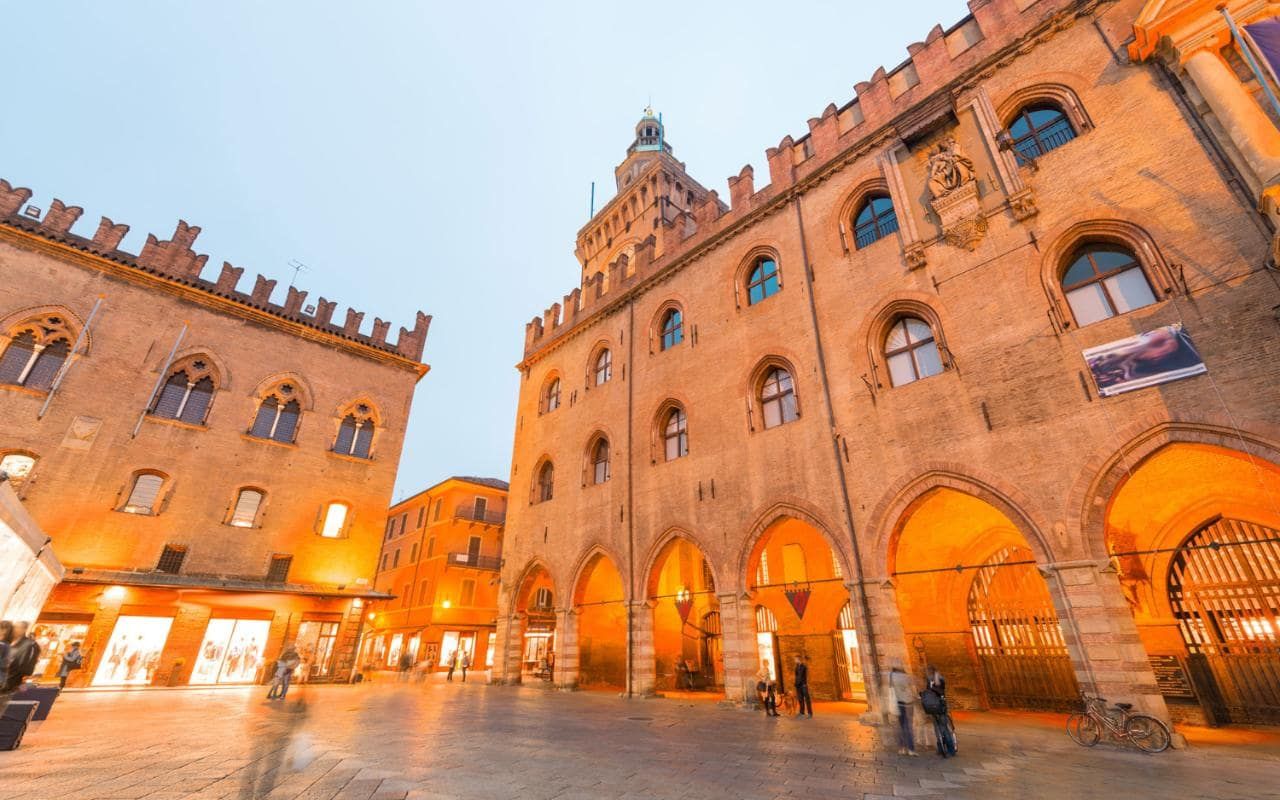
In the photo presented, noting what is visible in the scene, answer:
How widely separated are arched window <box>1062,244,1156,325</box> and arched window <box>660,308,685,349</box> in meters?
9.79

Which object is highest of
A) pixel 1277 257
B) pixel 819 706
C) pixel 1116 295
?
pixel 1116 295


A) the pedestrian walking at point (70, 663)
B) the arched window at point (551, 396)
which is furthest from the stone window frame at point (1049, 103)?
the pedestrian walking at point (70, 663)

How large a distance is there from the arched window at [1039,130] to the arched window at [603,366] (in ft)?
42.2

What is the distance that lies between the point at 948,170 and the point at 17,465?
84.3ft

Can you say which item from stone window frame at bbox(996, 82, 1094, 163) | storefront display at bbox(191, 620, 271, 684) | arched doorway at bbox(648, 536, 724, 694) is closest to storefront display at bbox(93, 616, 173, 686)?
storefront display at bbox(191, 620, 271, 684)

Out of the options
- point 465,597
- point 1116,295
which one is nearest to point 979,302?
point 1116,295

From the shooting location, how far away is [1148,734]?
23.7 feet

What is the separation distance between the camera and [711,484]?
13914 millimetres

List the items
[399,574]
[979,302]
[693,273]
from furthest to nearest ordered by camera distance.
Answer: [399,574] → [693,273] → [979,302]

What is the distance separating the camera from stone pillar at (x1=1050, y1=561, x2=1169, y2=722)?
7656 millimetres

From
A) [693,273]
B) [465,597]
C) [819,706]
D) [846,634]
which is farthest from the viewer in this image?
[465,597]

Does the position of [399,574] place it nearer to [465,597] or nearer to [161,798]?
[465,597]

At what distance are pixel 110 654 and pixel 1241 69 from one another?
28899 mm

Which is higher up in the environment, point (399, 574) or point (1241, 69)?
point (1241, 69)
